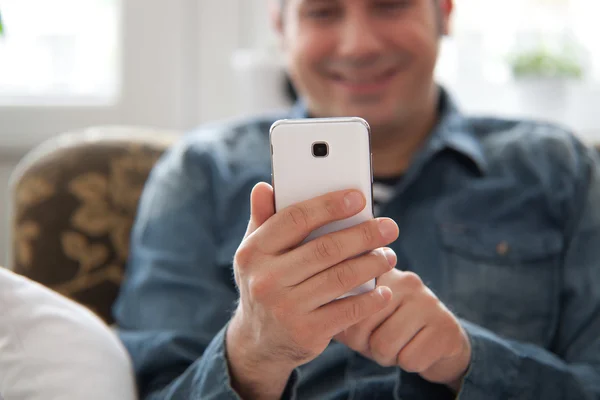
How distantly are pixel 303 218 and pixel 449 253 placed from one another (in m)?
0.41

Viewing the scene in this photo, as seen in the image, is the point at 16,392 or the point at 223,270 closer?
the point at 16,392

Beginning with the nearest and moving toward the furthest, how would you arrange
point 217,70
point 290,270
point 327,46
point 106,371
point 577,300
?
point 290,270
point 106,371
point 577,300
point 327,46
point 217,70

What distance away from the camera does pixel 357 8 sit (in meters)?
0.89

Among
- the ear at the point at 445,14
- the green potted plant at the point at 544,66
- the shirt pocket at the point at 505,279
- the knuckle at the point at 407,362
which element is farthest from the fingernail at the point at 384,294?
the green potted plant at the point at 544,66

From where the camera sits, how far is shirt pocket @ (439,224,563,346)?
83cm

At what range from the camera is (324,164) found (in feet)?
1.71

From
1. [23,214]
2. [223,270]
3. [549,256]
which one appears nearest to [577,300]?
[549,256]

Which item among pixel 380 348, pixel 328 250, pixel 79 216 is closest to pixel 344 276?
pixel 328 250

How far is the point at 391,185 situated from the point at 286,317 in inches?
18.6

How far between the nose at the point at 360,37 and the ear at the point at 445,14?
0.14 metres

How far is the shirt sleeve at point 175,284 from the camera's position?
736 millimetres

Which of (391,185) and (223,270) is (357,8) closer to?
(391,185)

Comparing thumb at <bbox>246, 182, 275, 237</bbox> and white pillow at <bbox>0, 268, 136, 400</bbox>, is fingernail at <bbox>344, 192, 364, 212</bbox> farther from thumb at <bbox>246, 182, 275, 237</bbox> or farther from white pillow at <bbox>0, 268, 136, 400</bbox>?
white pillow at <bbox>0, 268, 136, 400</bbox>

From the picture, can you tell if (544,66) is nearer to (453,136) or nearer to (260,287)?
(453,136)
